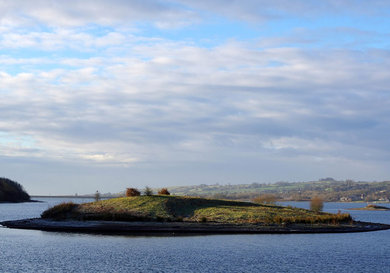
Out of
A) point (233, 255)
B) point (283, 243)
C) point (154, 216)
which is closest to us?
point (233, 255)

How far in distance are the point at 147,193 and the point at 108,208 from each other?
11.4 meters

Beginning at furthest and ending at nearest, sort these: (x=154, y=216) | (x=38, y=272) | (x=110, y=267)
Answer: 1. (x=154, y=216)
2. (x=110, y=267)
3. (x=38, y=272)

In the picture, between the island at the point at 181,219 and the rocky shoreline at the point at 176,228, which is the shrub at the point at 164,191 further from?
the rocky shoreline at the point at 176,228

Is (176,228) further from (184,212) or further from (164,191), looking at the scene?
(164,191)

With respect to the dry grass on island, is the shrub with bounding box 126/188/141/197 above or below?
above

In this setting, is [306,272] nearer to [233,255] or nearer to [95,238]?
[233,255]

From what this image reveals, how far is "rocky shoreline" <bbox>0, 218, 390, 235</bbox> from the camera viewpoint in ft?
253

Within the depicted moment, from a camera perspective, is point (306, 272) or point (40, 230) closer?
point (306, 272)

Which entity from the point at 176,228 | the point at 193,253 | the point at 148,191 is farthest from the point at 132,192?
the point at 193,253

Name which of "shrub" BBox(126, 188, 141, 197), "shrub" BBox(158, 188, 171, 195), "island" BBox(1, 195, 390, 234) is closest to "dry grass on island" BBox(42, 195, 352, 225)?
"island" BBox(1, 195, 390, 234)

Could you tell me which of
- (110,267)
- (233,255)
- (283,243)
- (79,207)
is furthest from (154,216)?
(110,267)

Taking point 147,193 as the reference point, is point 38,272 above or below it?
below

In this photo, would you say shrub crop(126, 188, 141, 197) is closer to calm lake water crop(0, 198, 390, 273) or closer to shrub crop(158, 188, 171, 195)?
shrub crop(158, 188, 171, 195)

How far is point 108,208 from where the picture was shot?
97500 mm
